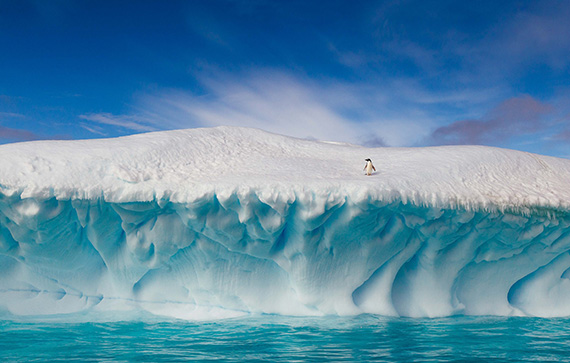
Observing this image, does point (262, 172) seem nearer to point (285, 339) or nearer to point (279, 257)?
point (279, 257)

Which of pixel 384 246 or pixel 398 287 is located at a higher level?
pixel 384 246

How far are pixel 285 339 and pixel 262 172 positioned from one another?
2321 mm

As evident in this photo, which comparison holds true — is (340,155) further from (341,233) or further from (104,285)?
(104,285)

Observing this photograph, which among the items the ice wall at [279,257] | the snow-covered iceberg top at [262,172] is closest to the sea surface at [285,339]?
the ice wall at [279,257]

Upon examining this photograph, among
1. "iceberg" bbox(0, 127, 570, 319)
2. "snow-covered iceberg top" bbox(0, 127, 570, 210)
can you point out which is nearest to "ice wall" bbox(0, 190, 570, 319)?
"iceberg" bbox(0, 127, 570, 319)

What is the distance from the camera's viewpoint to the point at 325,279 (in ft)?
20.0

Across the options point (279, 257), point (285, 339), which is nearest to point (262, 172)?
point (279, 257)

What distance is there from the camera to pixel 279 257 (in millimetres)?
6043

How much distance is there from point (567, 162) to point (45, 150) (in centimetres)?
897

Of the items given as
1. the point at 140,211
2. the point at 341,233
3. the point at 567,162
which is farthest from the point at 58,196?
the point at 567,162

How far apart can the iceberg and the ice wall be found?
0.06 ft

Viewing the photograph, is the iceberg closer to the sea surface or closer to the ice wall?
the ice wall

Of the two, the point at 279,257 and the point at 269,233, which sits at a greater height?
the point at 269,233

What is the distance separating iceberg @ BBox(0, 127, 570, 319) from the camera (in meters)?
5.60
